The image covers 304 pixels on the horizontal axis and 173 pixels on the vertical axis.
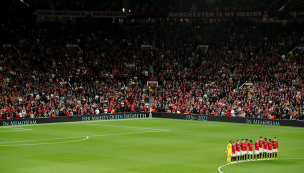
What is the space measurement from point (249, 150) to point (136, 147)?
29.6ft

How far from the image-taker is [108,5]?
6644 cm

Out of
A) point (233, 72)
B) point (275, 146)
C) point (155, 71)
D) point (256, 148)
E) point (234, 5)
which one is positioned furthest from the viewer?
point (234, 5)

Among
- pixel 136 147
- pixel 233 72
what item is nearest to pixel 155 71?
pixel 233 72

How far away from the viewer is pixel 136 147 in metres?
28.6

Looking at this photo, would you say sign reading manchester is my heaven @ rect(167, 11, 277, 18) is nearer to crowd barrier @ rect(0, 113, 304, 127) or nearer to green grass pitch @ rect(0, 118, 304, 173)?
crowd barrier @ rect(0, 113, 304, 127)

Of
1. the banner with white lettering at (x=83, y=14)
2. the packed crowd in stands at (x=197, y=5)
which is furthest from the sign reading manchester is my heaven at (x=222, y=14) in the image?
the banner with white lettering at (x=83, y=14)

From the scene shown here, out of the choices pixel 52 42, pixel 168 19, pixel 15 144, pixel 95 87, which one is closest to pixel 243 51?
pixel 168 19

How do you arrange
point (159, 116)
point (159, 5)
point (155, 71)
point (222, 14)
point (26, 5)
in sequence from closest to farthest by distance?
point (159, 116) < point (155, 71) < point (222, 14) < point (26, 5) < point (159, 5)

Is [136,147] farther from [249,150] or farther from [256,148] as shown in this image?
[256,148]

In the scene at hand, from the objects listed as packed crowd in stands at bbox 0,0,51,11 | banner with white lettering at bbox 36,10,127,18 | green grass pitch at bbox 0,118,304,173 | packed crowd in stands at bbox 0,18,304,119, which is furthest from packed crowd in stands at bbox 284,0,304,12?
packed crowd in stands at bbox 0,0,51,11

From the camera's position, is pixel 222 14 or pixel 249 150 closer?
pixel 249 150

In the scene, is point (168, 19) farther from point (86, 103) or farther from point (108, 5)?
point (86, 103)

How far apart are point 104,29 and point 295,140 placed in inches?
1644

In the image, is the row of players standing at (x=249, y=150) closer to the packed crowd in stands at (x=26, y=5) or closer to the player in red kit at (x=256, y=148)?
the player in red kit at (x=256, y=148)
